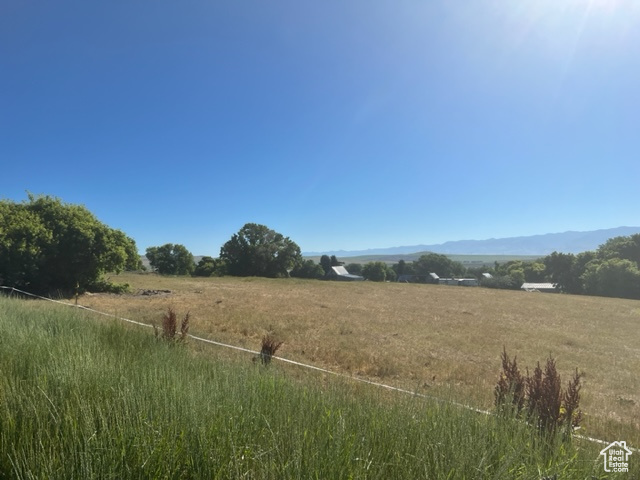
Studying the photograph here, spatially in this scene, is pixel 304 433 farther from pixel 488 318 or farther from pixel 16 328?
pixel 488 318

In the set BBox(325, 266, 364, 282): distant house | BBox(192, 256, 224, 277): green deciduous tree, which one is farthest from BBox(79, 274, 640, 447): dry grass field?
BBox(325, 266, 364, 282): distant house

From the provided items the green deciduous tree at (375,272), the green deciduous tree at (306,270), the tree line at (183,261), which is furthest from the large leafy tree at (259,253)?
the green deciduous tree at (375,272)

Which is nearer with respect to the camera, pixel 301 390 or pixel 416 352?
pixel 301 390

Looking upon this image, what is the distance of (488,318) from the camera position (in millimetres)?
21047

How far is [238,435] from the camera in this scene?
2.74 metres

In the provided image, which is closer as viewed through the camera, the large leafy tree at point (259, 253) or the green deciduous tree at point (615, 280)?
the green deciduous tree at point (615, 280)

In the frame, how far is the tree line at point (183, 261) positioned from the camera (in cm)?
1867

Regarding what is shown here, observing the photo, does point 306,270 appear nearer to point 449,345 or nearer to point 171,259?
point 171,259

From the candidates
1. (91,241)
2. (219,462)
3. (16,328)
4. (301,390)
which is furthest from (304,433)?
(91,241)

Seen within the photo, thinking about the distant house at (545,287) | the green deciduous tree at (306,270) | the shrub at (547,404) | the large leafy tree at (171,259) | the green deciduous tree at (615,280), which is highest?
the large leafy tree at (171,259)

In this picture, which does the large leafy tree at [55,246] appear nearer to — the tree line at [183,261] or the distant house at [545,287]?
the tree line at [183,261]

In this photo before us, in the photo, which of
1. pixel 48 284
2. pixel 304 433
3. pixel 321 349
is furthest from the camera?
pixel 48 284

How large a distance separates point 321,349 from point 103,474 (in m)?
8.71

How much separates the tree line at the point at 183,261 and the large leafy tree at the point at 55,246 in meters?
0.04
